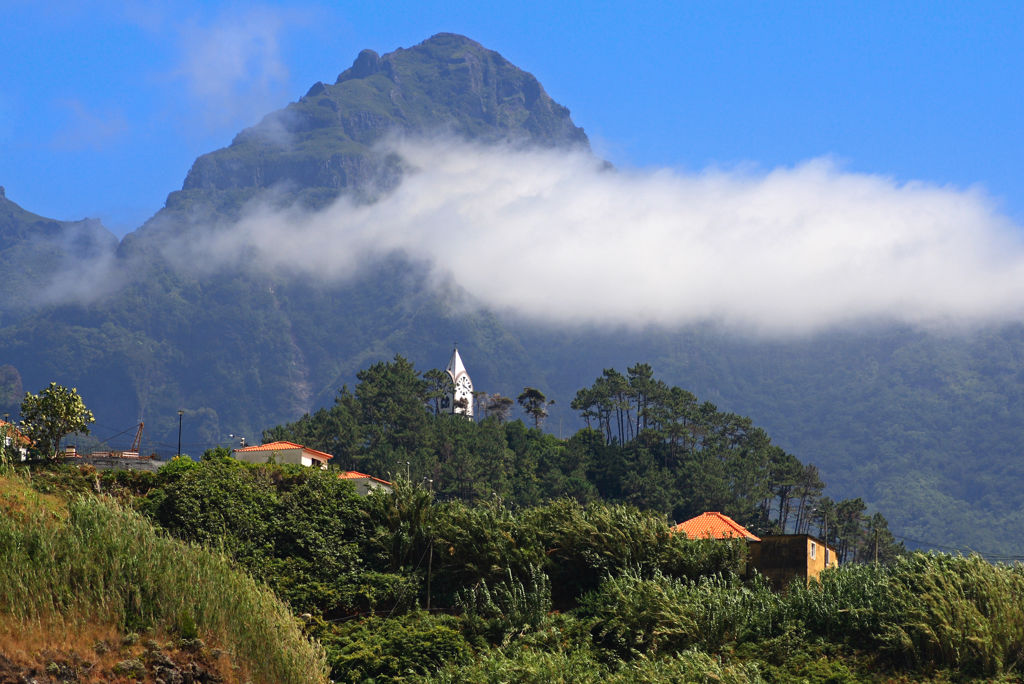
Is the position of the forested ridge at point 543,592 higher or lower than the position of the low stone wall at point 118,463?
lower

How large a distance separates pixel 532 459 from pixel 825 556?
7388cm

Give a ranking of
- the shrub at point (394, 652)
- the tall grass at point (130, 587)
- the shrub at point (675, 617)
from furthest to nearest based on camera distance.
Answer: the shrub at point (675, 617)
the shrub at point (394, 652)
the tall grass at point (130, 587)

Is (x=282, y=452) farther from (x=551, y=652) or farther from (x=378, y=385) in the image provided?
(x=551, y=652)

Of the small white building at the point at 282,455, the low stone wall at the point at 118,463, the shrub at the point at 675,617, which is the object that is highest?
the small white building at the point at 282,455

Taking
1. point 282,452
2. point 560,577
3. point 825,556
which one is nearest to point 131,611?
point 560,577

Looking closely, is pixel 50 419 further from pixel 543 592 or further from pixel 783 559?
pixel 783 559

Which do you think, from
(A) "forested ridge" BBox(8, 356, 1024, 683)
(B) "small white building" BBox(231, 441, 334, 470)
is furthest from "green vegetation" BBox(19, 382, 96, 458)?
(B) "small white building" BBox(231, 441, 334, 470)

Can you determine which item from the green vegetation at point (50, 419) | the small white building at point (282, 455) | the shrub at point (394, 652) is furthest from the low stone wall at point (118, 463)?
the shrub at point (394, 652)

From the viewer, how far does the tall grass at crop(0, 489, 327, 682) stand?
81.7 feet

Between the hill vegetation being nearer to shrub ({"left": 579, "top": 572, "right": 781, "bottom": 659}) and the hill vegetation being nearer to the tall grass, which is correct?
shrub ({"left": 579, "top": 572, "right": 781, "bottom": 659})

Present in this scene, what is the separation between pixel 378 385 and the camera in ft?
422

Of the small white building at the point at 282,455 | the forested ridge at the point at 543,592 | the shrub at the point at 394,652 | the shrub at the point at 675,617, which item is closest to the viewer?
the forested ridge at the point at 543,592

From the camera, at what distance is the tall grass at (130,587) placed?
24.9m

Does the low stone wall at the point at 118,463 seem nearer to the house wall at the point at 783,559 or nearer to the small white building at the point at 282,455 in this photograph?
the small white building at the point at 282,455
